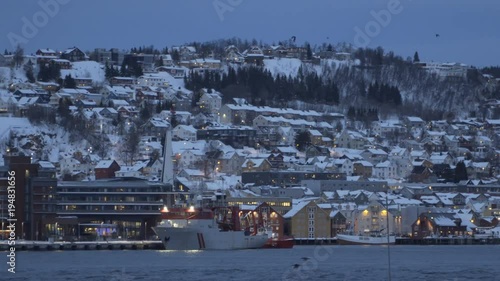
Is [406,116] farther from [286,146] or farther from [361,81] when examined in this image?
[286,146]

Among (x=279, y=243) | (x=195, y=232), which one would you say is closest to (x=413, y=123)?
(x=279, y=243)

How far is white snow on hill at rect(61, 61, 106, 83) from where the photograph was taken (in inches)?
5123

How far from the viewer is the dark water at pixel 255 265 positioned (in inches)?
1906

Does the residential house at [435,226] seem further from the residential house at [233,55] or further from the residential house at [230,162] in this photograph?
the residential house at [233,55]

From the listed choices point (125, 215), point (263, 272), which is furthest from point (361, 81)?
point (263, 272)

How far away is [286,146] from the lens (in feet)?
381

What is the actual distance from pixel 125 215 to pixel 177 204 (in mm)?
4525

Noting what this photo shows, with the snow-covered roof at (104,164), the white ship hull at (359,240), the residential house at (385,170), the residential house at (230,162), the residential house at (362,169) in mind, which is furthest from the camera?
the residential house at (385,170)

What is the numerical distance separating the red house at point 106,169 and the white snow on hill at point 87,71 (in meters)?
34.3

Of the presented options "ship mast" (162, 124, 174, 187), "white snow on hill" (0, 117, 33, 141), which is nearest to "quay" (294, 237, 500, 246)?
"ship mast" (162, 124, 174, 187)

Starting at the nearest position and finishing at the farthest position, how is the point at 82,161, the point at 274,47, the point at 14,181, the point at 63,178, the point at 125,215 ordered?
the point at 14,181, the point at 125,215, the point at 63,178, the point at 82,161, the point at 274,47

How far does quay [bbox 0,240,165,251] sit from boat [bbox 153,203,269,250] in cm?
91

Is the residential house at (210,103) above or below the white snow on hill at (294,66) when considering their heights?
below

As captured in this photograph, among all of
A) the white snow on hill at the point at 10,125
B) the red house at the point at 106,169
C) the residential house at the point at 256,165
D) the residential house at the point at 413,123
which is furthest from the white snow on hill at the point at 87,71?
the red house at the point at 106,169
